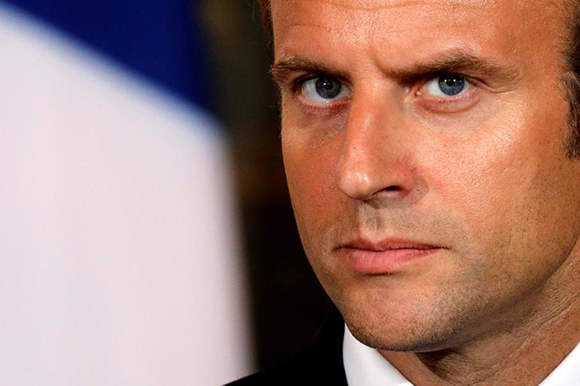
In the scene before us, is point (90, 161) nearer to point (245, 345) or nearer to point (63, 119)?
point (63, 119)

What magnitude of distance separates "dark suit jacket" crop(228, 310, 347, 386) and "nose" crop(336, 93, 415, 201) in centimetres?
49

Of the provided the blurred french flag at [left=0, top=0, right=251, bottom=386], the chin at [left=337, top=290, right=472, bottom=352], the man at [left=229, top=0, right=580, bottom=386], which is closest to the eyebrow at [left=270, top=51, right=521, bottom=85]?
the man at [left=229, top=0, right=580, bottom=386]

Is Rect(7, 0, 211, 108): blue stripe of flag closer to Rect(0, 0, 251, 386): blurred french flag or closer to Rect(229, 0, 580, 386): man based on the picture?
Rect(0, 0, 251, 386): blurred french flag

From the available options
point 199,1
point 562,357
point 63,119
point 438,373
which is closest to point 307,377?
point 438,373

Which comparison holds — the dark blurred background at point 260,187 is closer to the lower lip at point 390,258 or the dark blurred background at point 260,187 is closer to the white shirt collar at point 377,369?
the white shirt collar at point 377,369

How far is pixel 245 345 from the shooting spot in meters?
3.55

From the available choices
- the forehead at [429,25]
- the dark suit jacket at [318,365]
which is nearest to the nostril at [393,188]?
the forehead at [429,25]

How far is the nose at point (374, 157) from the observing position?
2.12 m

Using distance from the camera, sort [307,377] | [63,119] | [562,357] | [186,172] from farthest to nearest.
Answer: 1. [186,172]
2. [63,119]
3. [307,377]
4. [562,357]

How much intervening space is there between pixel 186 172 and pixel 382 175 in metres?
1.35

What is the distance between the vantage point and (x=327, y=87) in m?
2.32

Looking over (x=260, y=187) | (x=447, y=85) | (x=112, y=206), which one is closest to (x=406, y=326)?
(x=447, y=85)

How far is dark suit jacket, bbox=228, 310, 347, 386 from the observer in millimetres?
2545

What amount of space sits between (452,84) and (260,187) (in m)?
1.90
